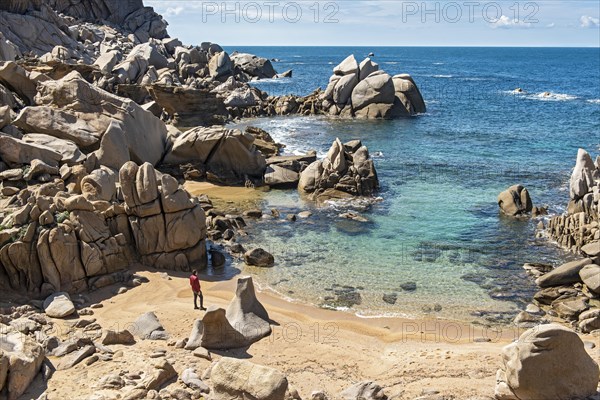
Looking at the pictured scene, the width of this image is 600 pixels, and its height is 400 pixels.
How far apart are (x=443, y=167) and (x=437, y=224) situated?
12.8 meters

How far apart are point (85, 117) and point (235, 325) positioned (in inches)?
649

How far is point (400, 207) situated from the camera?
3139cm

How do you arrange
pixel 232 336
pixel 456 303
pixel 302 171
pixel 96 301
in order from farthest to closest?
pixel 302 171 < pixel 456 303 < pixel 96 301 < pixel 232 336

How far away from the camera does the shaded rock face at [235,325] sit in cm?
1627

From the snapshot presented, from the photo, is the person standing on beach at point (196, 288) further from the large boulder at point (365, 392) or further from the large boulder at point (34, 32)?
the large boulder at point (34, 32)

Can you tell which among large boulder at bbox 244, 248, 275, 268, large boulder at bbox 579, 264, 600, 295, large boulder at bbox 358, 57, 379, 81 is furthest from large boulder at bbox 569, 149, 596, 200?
large boulder at bbox 358, 57, 379, 81

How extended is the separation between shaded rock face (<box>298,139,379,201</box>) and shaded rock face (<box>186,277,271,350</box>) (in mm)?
14536

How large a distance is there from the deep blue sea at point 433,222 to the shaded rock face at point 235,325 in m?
3.06

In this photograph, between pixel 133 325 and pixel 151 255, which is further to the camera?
pixel 151 255

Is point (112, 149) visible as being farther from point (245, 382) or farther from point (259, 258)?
point (245, 382)

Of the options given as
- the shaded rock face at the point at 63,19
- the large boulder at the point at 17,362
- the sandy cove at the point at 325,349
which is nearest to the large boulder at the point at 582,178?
the sandy cove at the point at 325,349

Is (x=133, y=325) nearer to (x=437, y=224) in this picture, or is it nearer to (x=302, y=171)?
(x=437, y=224)

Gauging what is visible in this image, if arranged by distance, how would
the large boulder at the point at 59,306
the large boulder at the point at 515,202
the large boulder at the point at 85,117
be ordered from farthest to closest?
the large boulder at the point at 515,202 → the large boulder at the point at 85,117 → the large boulder at the point at 59,306

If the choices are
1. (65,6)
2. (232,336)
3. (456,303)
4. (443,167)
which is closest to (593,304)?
(456,303)
